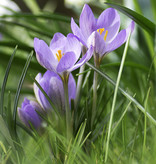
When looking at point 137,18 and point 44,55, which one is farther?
point 137,18

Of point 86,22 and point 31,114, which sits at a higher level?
point 86,22

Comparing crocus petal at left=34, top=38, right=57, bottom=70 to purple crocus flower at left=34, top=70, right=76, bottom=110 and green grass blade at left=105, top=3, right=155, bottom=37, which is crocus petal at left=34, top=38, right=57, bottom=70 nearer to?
purple crocus flower at left=34, top=70, right=76, bottom=110

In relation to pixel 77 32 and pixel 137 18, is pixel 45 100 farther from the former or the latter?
pixel 137 18

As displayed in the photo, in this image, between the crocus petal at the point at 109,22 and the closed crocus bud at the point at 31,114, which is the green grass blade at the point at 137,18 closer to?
the crocus petal at the point at 109,22

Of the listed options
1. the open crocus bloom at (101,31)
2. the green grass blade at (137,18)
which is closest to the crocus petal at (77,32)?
the open crocus bloom at (101,31)

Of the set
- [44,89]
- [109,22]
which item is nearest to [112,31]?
[109,22]

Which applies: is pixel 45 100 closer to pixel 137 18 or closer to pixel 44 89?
pixel 44 89

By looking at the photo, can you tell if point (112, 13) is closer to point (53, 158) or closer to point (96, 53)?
point (96, 53)

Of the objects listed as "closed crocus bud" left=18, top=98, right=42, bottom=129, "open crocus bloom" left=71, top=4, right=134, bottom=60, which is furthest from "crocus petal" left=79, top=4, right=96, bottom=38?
"closed crocus bud" left=18, top=98, right=42, bottom=129
